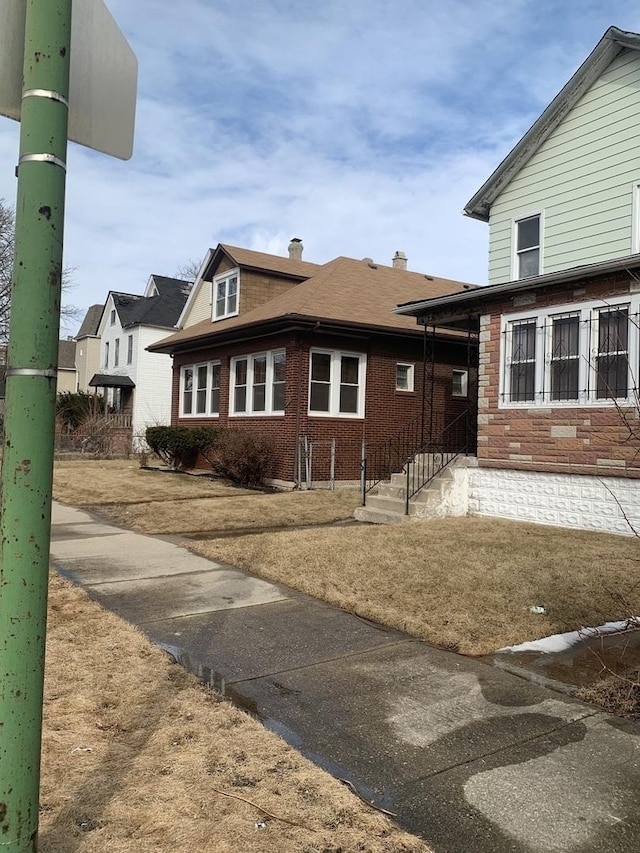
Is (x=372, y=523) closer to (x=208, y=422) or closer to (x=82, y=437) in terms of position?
(x=208, y=422)

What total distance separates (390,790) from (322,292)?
15.8m

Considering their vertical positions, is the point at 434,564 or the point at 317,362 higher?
the point at 317,362

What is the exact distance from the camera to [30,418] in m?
1.91

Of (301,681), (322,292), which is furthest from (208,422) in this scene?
(301,681)

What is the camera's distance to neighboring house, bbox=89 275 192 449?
3472 centimetres

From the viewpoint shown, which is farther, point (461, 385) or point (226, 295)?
point (226, 295)

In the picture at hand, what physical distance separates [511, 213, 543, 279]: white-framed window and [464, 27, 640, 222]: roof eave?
34.1 inches

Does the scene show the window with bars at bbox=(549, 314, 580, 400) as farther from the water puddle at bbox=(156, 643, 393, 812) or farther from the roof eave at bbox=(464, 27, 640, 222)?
the water puddle at bbox=(156, 643, 393, 812)

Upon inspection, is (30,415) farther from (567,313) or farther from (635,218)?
(635,218)

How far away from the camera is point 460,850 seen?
268 centimetres

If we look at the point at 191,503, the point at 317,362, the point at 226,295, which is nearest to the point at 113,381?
the point at 226,295

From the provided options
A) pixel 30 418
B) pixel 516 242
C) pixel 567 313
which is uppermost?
pixel 516 242

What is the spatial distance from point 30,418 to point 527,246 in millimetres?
12127

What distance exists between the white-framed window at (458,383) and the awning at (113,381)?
20753 mm
